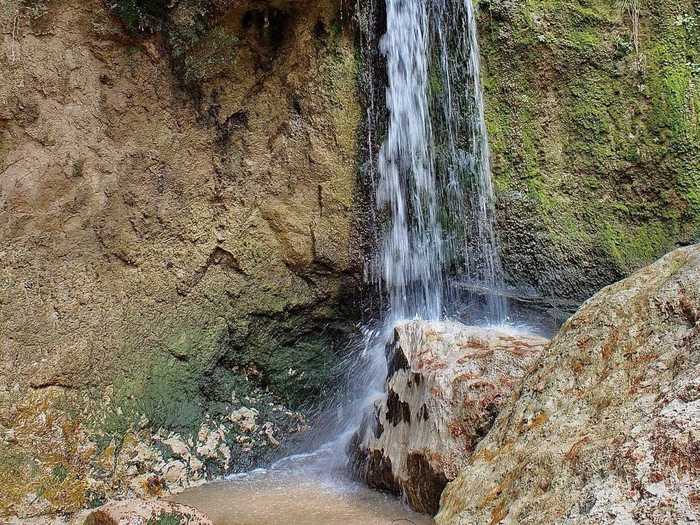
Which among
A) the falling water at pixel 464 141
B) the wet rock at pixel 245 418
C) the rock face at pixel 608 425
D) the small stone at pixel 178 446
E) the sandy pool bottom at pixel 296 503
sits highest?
the falling water at pixel 464 141

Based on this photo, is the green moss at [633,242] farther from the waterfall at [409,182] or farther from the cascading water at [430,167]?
the waterfall at [409,182]

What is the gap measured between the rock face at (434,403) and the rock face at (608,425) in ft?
1.78

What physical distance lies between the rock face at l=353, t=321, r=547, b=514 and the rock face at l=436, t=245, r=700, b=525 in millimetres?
543

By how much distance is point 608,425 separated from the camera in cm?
193

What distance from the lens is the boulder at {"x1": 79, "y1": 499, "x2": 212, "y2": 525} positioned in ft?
8.62

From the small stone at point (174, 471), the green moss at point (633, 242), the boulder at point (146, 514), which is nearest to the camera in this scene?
the boulder at point (146, 514)

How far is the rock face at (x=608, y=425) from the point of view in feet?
5.28

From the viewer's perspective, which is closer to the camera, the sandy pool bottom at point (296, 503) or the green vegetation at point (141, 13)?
the sandy pool bottom at point (296, 503)

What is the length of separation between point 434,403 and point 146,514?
1354 millimetres

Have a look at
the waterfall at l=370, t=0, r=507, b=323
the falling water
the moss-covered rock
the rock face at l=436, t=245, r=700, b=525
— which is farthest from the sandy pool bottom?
the moss-covered rock

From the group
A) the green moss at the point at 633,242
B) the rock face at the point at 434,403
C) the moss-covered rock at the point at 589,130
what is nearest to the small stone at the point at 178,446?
the rock face at the point at 434,403

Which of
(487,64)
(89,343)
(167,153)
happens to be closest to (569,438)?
(89,343)

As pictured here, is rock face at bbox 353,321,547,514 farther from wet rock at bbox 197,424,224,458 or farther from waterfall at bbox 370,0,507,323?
waterfall at bbox 370,0,507,323

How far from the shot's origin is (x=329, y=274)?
523cm
